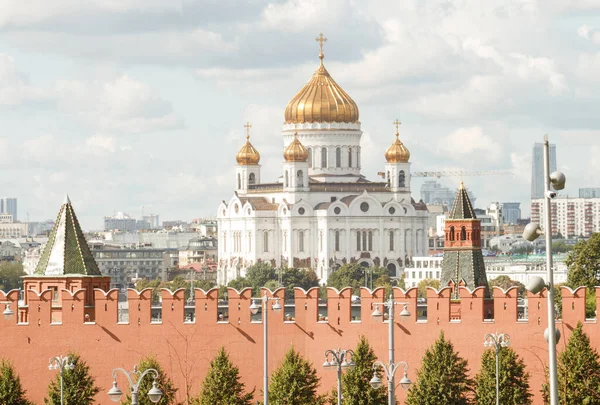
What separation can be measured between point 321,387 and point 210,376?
122 inches

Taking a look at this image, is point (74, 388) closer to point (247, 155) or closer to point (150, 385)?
point (150, 385)

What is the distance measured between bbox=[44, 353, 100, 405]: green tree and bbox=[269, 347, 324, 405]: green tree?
4.03 m

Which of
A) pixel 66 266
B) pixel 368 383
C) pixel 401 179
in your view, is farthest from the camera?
pixel 401 179

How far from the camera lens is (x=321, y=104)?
184750 millimetres

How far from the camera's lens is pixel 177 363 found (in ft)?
174

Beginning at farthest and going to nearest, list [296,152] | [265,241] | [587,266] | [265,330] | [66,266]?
1. [265,241]
2. [296,152]
3. [587,266]
4. [66,266]
5. [265,330]

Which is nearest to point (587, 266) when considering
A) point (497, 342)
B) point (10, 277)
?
point (497, 342)

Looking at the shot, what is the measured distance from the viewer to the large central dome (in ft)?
606

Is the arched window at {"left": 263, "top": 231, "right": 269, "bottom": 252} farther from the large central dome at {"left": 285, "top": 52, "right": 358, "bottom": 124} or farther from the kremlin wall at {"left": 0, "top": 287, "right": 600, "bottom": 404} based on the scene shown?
the kremlin wall at {"left": 0, "top": 287, "right": 600, "bottom": 404}

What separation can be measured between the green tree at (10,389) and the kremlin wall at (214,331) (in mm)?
1619

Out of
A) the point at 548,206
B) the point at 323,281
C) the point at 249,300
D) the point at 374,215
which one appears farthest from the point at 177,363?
the point at 374,215

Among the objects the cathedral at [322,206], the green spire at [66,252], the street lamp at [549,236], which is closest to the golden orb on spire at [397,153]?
the cathedral at [322,206]

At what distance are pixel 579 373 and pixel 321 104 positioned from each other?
135m

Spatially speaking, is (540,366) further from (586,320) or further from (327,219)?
(327,219)
